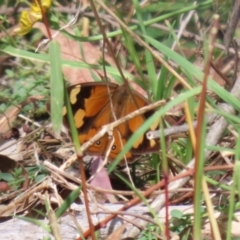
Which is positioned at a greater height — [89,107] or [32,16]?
[32,16]

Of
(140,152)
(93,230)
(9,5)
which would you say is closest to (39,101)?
(140,152)

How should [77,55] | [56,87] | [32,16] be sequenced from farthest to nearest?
1. [77,55]
2. [32,16]
3. [56,87]

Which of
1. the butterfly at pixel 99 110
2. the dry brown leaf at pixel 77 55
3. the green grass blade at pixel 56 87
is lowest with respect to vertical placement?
the dry brown leaf at pixel 77 55

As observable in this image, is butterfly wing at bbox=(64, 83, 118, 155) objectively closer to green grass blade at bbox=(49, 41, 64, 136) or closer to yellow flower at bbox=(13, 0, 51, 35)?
yellow flower at bbox=(13, 0, 51, 35)

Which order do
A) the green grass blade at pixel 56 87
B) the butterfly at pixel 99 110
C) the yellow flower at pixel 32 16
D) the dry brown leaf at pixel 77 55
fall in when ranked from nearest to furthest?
the green grass blade at pixel 56 87 → the yellow flower at pixel 32 16 → the butterfly at pixel 99 110 → the dry brown leaf at pixel 77 55

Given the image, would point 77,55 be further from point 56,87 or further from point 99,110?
point 56,87

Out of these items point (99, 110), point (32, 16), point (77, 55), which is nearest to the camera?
point (32, 16)

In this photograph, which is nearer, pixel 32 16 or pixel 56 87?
pixel 56 87

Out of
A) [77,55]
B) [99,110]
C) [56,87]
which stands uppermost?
[56,87]

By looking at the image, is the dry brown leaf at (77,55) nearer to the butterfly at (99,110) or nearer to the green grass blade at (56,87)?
the butterfly at (99,110)

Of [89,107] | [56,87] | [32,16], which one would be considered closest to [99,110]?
[89,107]

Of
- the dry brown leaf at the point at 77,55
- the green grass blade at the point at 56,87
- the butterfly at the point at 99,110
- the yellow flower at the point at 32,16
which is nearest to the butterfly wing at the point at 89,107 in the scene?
the butterfly at the point at 99,110
